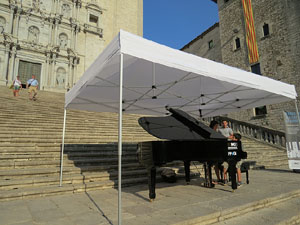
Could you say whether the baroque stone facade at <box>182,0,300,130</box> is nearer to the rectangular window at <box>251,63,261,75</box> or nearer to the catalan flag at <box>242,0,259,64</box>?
the rectangular window at <box>251,63,261,75</box>

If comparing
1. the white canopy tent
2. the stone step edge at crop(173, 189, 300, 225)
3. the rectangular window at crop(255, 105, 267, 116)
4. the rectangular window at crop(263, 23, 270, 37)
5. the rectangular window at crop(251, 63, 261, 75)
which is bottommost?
the stone step edge at crop(173, 189, 300, 225)

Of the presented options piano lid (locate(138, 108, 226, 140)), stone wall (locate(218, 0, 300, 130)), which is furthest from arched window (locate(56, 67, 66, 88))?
piano lid (locate(138, 108, 226, 140))

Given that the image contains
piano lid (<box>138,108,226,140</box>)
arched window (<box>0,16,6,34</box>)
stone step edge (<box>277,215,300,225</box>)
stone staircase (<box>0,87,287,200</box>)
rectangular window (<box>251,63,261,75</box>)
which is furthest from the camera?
rectangular window (<box>251,63,261,75</box>)

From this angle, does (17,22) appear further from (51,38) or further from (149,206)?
(149,206)

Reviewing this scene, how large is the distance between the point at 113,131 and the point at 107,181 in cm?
395

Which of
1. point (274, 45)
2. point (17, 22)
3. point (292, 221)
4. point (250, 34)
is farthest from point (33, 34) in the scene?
point (292, 221)

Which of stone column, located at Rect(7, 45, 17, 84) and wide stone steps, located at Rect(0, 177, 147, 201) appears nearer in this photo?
wide stone steps, located at Rect(0, 177, 147, 201)

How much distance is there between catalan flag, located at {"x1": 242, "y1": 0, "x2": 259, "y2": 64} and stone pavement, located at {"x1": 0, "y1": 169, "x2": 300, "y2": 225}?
661 inches

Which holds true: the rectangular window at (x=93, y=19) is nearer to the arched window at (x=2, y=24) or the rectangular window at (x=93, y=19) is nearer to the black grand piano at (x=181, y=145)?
the arched window at (x=2, y=24)

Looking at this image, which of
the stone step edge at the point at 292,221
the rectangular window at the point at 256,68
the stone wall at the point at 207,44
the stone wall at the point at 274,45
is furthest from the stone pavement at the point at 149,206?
the stone wall at the point at 207,44

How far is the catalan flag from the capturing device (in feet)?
59.4

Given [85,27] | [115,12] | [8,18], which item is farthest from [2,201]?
[115,12]

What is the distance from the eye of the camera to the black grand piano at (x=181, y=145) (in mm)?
3638

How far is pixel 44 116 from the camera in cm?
851
